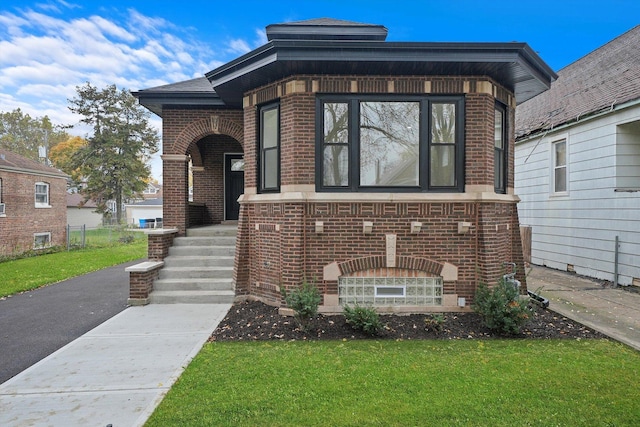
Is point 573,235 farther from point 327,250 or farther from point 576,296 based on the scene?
point 327,250

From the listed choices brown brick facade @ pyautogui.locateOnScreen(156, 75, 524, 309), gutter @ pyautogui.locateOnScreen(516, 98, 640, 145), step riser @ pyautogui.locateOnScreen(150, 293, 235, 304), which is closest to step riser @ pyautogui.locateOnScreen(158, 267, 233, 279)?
step riser @ pyautogui.locateOnScreen(150, 293, 235, 304)

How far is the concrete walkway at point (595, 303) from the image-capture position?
5.25 metres

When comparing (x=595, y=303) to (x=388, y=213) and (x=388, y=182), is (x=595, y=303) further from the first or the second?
(x=388, y=182)

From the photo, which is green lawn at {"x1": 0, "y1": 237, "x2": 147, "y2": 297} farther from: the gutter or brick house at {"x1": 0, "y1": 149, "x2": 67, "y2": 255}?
the gutter

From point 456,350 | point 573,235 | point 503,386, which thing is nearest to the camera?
point 503,386

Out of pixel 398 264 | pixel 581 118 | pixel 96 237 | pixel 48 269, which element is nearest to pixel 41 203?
pixel 96 237

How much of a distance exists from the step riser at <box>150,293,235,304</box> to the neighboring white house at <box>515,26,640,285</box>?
30.0 feet

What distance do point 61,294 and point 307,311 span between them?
6599mm

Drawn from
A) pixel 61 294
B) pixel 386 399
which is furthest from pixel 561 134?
pixel 61 294

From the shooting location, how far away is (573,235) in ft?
31.8

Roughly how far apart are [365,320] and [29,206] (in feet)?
63.0

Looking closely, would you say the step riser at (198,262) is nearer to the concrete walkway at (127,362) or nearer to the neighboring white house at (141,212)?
the concrete walkway at (127,362)

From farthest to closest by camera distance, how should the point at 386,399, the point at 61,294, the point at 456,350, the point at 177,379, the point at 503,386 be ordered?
the point at 61,294 < the point at 456,350 < the point at 177,379 < the point at 503,386 < the point at 386,399

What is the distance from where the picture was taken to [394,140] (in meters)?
5.93
